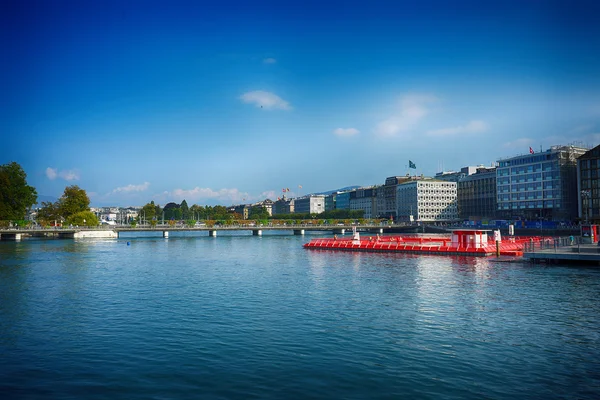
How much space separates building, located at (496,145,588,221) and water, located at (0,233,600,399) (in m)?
119

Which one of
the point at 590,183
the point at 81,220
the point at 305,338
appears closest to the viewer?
the point at 305,338

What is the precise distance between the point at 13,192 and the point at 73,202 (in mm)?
26716

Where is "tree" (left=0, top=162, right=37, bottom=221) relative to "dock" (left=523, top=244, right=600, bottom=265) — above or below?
above

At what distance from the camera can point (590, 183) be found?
5344 inches

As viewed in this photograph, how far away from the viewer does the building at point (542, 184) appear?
153 meters

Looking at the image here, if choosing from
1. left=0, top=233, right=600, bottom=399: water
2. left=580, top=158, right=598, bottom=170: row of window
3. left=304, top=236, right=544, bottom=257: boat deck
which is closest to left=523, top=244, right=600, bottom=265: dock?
left=304, top=236, right=544, bottom=257: boat deck

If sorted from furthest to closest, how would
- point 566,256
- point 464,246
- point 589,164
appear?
point 589,164 < point 464,246 < point 566,256

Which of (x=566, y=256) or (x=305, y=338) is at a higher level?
(x=566, y=256)

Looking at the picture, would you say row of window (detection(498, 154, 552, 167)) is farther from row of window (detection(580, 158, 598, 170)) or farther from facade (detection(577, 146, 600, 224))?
facade (detection(577, 146, 600, 224))

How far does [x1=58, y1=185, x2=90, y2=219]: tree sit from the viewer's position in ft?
571

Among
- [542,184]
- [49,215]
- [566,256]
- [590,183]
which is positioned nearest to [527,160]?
[542,184]

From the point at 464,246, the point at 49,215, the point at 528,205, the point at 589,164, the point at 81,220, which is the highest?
the point at 589,164

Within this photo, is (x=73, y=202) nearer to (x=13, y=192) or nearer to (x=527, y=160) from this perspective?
(x=13, y=192)

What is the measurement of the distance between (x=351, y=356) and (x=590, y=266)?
44.2 metres
